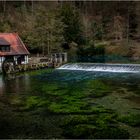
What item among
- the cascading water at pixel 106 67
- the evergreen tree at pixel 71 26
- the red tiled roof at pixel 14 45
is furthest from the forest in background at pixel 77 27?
the cascading water at pixel 106 67

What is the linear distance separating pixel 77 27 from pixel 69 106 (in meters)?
58.3

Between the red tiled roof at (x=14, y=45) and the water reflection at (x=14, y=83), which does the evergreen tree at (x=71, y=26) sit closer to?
the red tiled roof at (x=14, y=45)

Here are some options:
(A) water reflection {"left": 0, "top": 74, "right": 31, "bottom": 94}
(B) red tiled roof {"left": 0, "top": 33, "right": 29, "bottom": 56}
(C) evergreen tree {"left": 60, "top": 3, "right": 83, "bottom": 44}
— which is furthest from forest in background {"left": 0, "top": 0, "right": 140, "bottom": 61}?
(A) water reflection {"left": 0, "top": 74, "right": 31, "bottom": 94}

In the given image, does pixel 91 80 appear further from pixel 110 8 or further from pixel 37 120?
pixel 110 8

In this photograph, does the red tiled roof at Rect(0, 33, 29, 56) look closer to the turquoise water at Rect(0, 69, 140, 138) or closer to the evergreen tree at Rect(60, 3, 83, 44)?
the turquoise water at Rect(0, 69, 140, 138)

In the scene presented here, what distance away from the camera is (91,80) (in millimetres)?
50375

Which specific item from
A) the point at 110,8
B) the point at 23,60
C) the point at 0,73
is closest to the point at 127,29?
the point at 110,8

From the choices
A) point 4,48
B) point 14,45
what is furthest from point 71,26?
point 4,48

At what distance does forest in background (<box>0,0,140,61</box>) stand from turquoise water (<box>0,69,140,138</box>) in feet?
69.2

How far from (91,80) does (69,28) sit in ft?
131

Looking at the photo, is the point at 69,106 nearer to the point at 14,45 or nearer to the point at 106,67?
the point at 106,67

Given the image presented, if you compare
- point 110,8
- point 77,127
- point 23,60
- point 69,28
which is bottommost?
point 77,127

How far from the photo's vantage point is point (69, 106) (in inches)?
1321

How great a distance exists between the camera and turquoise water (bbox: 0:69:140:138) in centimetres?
2583
